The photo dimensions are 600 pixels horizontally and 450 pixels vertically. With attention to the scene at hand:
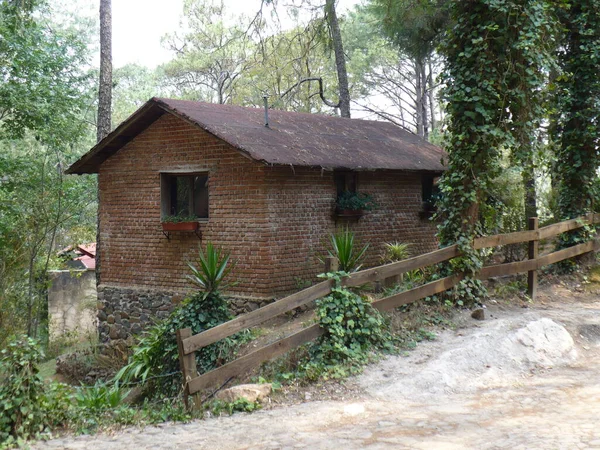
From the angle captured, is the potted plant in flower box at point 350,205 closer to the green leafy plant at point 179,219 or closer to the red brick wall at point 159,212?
the red brick wall at point 159,212

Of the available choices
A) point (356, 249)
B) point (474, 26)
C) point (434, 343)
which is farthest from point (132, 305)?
point (474, 26)

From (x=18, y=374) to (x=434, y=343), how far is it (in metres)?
4.97

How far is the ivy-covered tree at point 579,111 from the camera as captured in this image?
12.4 meters

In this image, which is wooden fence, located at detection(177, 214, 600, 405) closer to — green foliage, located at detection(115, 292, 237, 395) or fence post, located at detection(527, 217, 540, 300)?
fence post, located at detection(527, 217, 540, 300)

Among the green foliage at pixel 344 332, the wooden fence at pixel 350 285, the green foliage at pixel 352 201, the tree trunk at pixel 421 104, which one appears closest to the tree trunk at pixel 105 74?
the green foliage at pixel 352 201

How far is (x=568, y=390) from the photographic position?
23.9ft

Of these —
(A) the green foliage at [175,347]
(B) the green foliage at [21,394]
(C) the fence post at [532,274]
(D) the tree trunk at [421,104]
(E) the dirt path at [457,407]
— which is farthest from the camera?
(D) the tree trunk at [421,104]

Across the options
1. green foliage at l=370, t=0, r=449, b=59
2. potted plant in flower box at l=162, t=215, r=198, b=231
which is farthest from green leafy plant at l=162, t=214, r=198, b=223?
green foliage at l=370, t=0, r=449, b=59

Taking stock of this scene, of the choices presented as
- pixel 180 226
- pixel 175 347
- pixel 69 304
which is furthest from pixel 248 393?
pixel 69 304

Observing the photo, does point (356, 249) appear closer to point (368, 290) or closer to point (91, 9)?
point (368, 290)

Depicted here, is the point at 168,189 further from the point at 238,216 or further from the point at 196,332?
the point at 196,332

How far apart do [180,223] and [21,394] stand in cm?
728

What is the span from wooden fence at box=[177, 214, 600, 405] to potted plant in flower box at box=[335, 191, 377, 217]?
3.99m

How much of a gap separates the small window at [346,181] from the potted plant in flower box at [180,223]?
3020 millimetres
